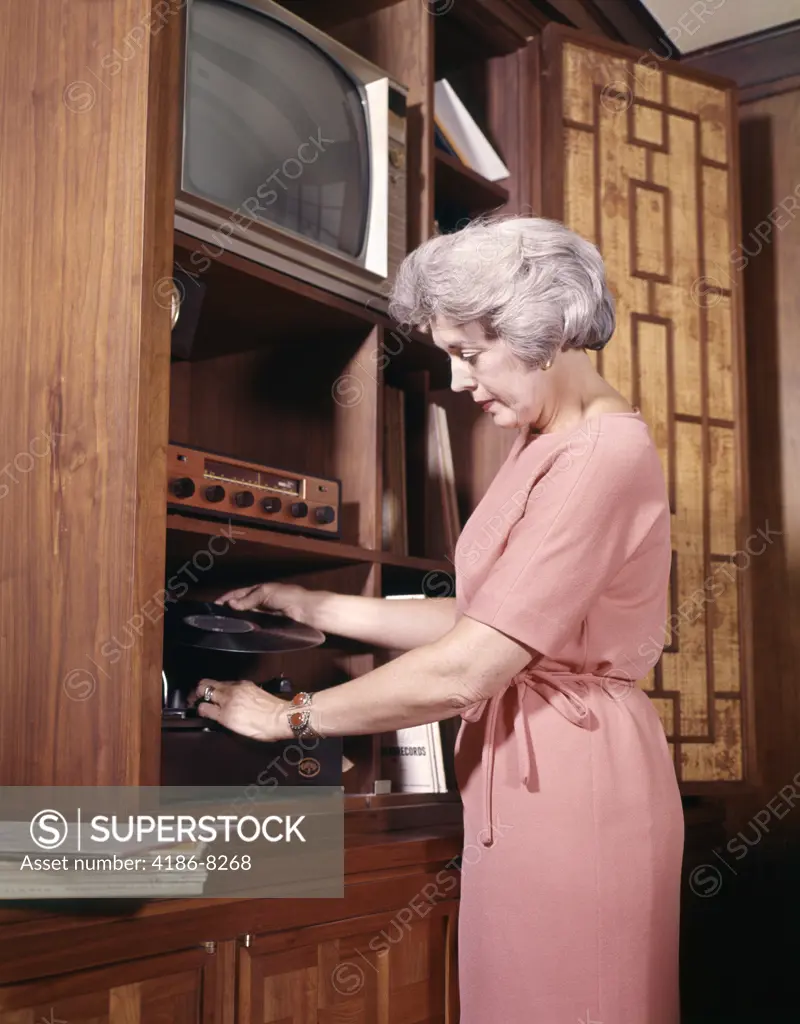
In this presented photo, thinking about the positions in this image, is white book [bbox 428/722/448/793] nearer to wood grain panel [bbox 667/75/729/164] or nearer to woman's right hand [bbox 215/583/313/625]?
woman's right hand [bbox 215/583/313/625]

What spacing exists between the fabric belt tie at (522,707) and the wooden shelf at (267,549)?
1.19 feet

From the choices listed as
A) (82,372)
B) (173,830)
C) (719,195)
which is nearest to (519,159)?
(719,195)

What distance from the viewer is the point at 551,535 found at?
139 centimetres

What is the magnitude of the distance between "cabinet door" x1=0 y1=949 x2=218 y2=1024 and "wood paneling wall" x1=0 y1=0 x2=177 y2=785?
0.68 ft

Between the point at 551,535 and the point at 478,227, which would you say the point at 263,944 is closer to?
the point at 551,535

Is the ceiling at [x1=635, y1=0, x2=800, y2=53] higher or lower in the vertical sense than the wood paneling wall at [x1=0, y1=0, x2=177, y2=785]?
higher

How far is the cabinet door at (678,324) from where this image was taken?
7.18ft

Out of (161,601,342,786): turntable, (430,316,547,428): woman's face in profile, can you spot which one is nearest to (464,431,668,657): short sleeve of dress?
(430,316,547,428): woman's face in profile

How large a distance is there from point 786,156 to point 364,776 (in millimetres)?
1787

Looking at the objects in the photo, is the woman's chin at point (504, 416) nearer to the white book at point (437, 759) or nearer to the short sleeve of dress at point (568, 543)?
the short sleeve of dress at point (568, 543)

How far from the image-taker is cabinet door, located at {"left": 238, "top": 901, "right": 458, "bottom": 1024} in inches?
53.2

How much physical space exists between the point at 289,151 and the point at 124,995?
1.15m

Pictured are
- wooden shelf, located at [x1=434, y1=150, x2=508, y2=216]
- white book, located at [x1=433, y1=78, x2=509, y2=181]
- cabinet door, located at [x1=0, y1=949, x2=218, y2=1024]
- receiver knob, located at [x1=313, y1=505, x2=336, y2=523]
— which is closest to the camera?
cabinet door, located at [x1=0, y1=949, x2=218, y2=1024]

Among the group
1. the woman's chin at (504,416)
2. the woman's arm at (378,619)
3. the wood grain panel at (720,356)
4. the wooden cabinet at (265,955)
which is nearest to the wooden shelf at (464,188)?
the wood grain panel at (720,356)
